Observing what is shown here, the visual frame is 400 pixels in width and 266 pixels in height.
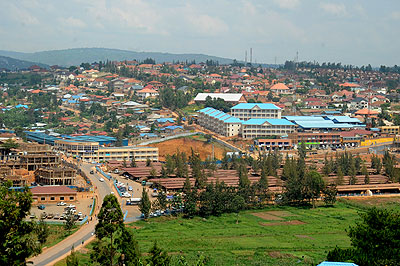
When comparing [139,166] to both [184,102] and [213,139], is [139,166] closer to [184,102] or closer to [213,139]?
[213,139]

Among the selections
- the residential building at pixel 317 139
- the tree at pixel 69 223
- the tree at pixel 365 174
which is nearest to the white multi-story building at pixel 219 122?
the residential building at pixel 317 139

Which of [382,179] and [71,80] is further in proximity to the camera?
[71,80]

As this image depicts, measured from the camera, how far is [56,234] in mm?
28312

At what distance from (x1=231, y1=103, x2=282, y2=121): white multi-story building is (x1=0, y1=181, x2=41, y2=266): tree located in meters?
49.3

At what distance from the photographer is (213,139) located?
56.9 metres

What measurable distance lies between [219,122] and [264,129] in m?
4.93

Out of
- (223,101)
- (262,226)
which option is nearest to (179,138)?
(223,101)

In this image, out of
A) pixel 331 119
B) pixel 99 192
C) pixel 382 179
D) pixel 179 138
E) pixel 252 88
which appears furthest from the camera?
pixel 252 88

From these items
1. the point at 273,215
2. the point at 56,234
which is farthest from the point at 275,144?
the point at 56,234

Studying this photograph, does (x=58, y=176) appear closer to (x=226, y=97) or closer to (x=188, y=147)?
(x=188, y=147)

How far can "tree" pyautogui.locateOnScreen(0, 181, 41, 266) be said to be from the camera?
Answer: 48.5ft

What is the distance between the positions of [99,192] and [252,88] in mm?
53577

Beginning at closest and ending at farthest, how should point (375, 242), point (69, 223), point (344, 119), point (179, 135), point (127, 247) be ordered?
point (375, 242) → point (127, 247) → point (69, 223) → point (179, 135) → point (344, 119)

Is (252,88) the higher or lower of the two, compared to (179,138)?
higher
